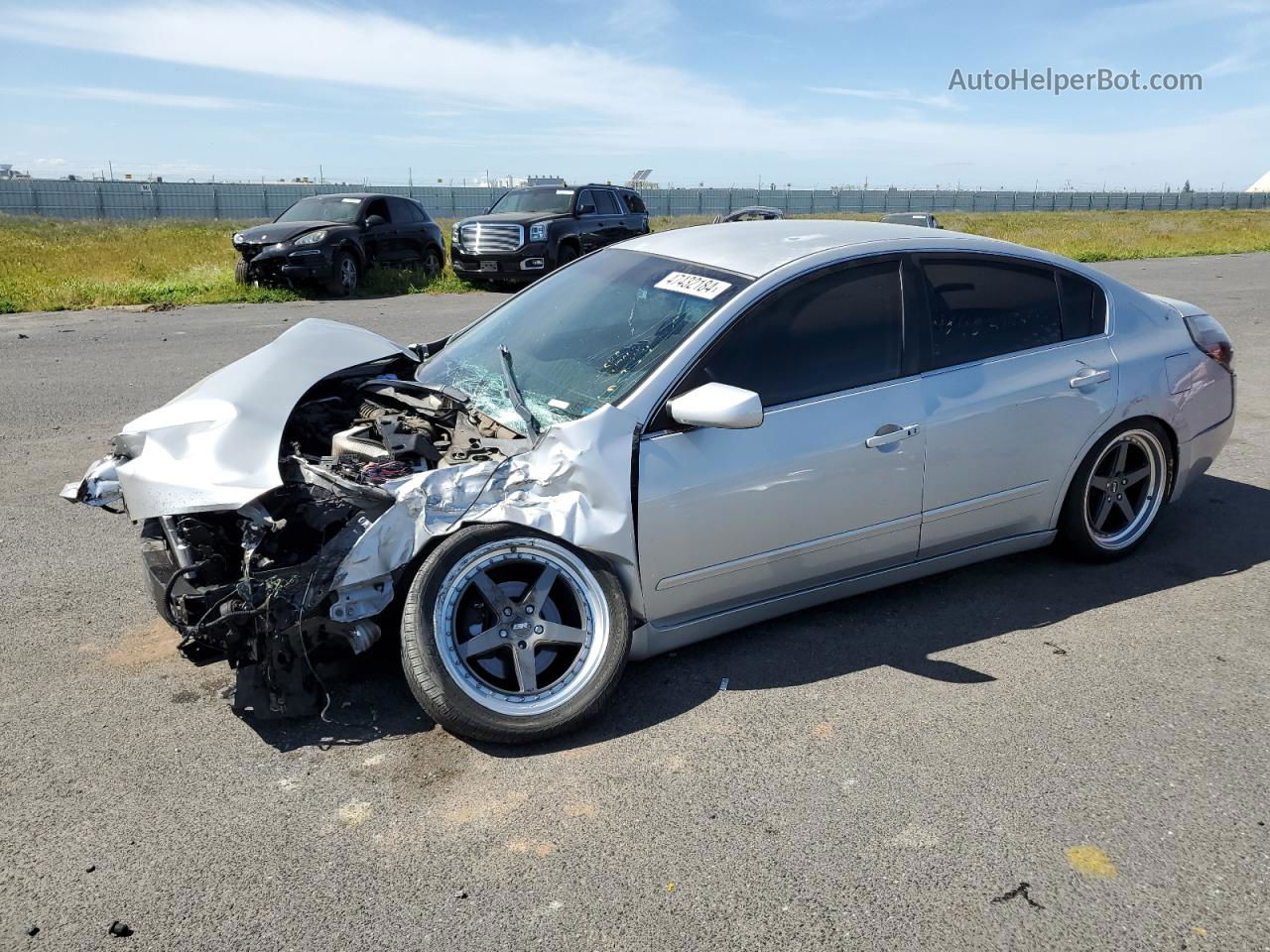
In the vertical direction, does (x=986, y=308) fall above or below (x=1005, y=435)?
above

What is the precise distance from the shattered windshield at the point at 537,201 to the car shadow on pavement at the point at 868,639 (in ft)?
51.4

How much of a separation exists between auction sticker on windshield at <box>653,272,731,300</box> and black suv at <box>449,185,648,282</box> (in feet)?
47.3

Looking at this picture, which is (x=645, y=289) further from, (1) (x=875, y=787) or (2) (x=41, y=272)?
(2) (x=41, y=272)

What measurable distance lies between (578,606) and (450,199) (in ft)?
226

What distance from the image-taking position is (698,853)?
2.82 m

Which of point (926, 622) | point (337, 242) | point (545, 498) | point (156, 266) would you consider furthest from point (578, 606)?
point (156, 266)

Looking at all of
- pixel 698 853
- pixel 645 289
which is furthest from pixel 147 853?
pixel 645 289

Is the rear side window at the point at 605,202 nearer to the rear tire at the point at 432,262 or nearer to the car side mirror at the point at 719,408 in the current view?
the rear tire at the point at 432,262

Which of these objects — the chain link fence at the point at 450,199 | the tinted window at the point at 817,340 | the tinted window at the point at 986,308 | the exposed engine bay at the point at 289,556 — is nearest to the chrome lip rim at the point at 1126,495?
the tinted window at the point at 986,308

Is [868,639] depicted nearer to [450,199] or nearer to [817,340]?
[817,340]

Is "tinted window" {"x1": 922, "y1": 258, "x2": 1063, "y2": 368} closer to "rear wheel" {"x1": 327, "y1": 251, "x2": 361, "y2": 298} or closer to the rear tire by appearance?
"rear wheel" {"x1": 327, "y1": 251, "x2": 361, "y2": 298}

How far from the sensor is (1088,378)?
14.7 ft

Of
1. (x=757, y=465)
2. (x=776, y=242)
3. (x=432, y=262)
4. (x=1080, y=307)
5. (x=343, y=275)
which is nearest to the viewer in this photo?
(x=757, y=465)

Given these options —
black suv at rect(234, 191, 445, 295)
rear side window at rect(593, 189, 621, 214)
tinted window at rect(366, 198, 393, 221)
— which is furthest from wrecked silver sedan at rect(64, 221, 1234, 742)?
rear side window at rect(593, 189, 621, 214)
